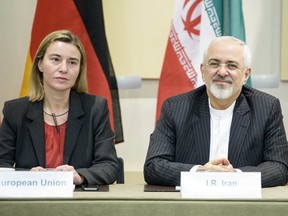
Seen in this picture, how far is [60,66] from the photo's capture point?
2.57m

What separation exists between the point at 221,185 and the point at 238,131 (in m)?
0.74

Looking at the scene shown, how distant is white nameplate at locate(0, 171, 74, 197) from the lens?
5.72ft

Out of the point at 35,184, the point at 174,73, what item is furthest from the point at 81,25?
the point at 35,184

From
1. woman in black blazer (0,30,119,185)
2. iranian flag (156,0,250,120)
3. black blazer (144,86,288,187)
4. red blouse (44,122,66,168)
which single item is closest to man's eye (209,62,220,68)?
black blazer (144,86,288,187)

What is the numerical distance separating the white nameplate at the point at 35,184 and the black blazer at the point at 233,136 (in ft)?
2.08

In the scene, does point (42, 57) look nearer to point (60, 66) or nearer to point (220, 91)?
point (60, 66)

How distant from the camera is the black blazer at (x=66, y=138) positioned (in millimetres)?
2510

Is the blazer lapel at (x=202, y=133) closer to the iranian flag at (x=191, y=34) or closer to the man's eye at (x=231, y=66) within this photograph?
the man's eye at (x=231, y=66)

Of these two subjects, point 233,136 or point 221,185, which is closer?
point 221,185

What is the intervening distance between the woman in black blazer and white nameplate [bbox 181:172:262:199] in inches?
28.7

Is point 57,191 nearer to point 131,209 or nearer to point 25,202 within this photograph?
point 25,202

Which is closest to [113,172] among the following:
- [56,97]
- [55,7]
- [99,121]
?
[99,121]

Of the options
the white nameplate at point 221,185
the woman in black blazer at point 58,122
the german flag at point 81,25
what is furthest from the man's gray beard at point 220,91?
the german flag at point 81,25

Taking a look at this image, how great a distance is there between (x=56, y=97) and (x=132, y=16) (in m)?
1.31
